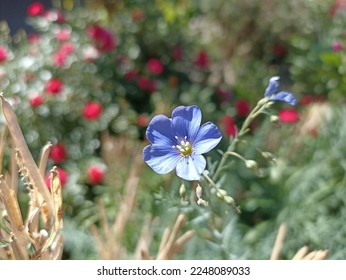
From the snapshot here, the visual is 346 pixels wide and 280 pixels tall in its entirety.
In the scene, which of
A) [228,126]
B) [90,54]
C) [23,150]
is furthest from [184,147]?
[90,54]

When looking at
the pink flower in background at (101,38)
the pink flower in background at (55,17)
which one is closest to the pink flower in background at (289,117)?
the pink flower in background at (101,38)

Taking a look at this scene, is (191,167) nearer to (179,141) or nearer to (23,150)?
(179,141)

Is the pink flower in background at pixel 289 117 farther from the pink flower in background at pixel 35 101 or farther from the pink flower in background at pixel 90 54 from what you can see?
the pink flower in background at pixel 35 101

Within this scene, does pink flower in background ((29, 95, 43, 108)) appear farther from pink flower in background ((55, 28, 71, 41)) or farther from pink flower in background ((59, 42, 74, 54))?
pink flower in background ((55, 28, 71, 41))

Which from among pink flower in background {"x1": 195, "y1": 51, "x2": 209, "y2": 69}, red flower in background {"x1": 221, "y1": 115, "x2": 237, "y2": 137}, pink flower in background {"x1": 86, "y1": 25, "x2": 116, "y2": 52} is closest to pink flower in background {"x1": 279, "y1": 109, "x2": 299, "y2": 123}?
red flower in background {"x1": 221, "y1": 115, "x2": 237, "y2": 137}

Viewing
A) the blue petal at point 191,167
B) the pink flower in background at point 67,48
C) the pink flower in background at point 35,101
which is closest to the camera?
the blue petal at point 191,167
